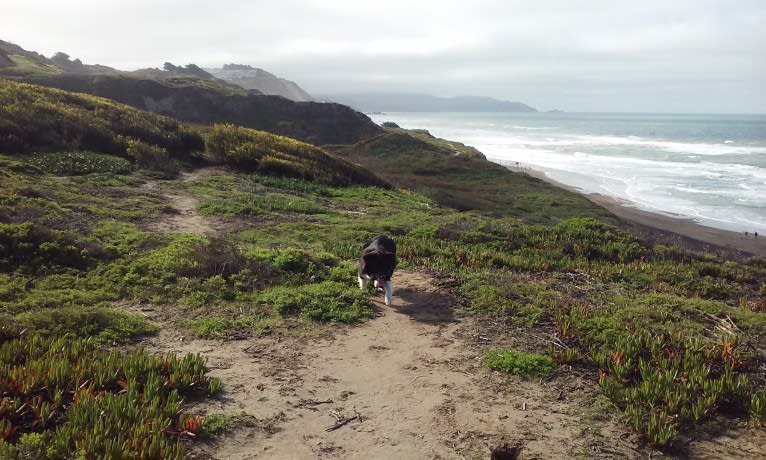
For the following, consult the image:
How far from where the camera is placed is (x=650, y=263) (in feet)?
44.8

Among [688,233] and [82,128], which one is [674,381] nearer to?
[82,128]

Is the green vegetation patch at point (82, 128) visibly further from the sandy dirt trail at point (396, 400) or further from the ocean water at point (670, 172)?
the ocean water at point (670, 172)

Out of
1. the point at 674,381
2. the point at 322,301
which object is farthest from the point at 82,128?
the point at 674,381

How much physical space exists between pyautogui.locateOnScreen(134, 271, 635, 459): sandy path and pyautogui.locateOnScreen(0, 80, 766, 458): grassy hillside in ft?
1.19

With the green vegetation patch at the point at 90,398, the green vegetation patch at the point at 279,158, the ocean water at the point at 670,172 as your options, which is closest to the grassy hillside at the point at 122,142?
the green vegetation patch at the point at 279,158

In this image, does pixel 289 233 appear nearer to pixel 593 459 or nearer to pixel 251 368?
pixel 251 368

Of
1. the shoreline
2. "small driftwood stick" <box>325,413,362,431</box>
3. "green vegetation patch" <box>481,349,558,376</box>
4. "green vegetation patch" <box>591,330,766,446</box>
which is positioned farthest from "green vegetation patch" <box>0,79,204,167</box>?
the shoreline

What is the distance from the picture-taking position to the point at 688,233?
1152 inches

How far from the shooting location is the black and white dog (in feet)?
30.2

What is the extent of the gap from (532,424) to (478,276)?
5080mm

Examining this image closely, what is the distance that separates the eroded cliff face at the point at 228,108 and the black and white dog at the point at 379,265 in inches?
1681

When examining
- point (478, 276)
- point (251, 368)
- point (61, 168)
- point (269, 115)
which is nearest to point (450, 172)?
point (269, 115)

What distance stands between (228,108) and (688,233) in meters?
40.5

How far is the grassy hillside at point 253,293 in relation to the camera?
5.32m
